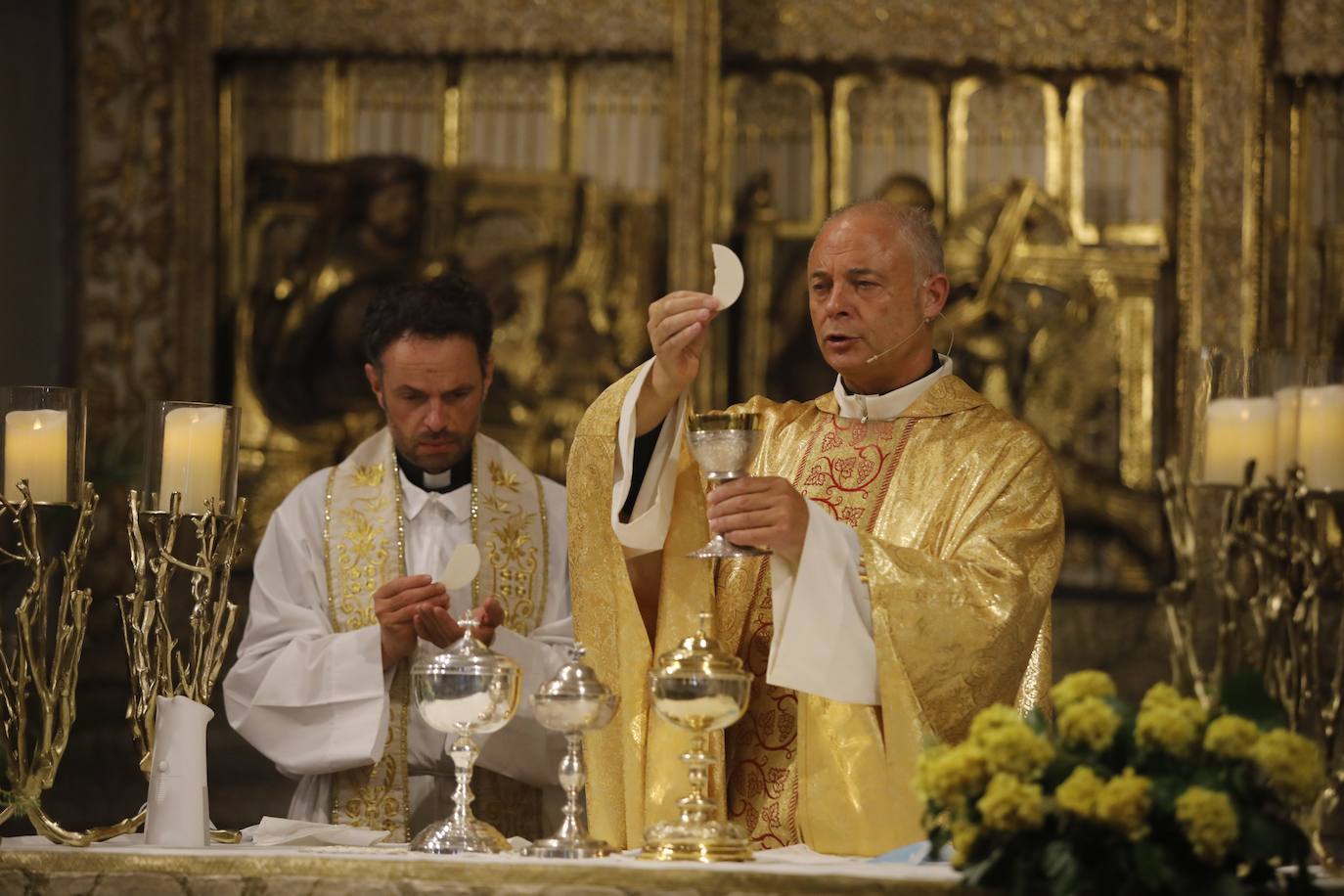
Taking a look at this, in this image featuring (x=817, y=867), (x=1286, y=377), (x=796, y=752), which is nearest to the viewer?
(x=817, y=867)

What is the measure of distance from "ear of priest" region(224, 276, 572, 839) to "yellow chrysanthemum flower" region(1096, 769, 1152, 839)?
173cm

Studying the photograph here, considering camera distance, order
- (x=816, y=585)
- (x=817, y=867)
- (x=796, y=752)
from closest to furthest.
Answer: (x=817, y=867) → (x=816, y=585) → (x=796, y=752)

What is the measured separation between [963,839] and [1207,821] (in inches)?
14.1

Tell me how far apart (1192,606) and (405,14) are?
6242mm

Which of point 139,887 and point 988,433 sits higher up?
point 988,433

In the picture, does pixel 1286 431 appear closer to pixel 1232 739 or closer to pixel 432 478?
pixel 1232 739

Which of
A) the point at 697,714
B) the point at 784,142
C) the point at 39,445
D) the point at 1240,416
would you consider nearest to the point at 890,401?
the point at 1240,416

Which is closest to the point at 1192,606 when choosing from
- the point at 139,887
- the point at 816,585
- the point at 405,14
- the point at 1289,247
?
the point at 816,585

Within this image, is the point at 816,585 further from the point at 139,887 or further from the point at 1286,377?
the point at 139,887

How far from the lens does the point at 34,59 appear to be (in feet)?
27.8

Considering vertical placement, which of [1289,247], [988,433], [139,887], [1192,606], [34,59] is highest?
[34,59]

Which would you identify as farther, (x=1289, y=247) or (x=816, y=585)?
(x=1289, y=247)

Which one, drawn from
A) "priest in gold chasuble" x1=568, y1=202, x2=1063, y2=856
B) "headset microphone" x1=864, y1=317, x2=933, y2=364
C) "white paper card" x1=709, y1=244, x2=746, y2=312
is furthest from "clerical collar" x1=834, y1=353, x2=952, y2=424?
"white paper card" x1=709, y1=244, x2=746, y2=312

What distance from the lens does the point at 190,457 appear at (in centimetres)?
387
